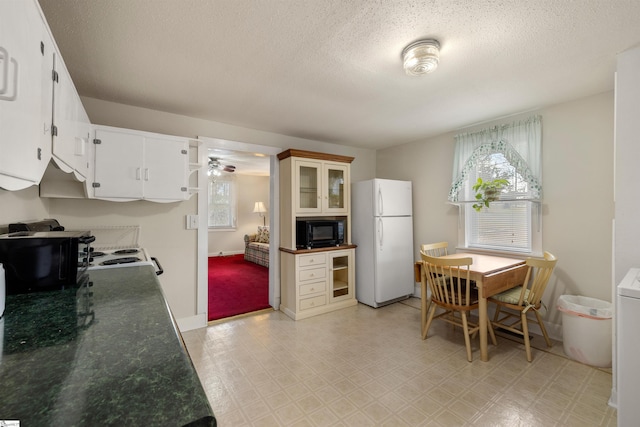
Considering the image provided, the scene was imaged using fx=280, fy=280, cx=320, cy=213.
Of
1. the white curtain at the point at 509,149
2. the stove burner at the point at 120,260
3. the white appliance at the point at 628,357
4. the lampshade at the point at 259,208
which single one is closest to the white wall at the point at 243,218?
the lampshade at the point at 259,208

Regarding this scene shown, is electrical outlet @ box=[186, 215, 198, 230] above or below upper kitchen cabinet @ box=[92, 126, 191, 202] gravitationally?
below

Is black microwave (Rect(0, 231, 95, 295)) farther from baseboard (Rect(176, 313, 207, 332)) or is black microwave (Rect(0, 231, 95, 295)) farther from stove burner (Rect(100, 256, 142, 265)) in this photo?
baseboard (Rect(176, 313, 207, 332))

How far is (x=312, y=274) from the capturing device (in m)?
3.49

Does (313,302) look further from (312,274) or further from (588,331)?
(588,331)

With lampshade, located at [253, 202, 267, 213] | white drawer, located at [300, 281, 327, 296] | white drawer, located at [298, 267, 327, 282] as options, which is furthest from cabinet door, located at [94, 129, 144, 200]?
lampshade, located at [253, 202, 267, 213]

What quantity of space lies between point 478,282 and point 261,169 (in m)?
5.67

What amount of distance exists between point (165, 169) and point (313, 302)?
2.22 metres

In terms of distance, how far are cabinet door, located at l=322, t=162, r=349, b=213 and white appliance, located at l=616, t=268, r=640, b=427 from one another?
2.80 m

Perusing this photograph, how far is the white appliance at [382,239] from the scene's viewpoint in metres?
3.71

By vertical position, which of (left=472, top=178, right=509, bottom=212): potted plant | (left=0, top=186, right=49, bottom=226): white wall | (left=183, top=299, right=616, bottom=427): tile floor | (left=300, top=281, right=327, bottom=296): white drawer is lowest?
(left=183, top=299, right=616, bottom=427): tile floor

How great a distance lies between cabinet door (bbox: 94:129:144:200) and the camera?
2363mm

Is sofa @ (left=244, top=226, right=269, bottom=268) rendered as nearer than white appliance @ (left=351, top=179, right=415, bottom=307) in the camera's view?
No

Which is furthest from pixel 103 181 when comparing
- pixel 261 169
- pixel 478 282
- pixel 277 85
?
pixel 261 169

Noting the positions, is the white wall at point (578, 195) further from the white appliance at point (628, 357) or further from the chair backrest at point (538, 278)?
the white appliance at point (628, 357)
